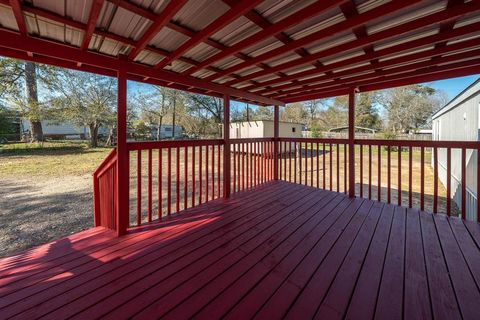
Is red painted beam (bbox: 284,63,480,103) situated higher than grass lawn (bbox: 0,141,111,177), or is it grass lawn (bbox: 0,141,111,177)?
red painted beam (bbox: 284,63,480,103)

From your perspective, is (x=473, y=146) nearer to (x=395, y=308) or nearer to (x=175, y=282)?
(x=395, y=308)

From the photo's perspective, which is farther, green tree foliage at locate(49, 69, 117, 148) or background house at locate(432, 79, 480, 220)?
green tree foliage at locate(49, 69, 117, 148)

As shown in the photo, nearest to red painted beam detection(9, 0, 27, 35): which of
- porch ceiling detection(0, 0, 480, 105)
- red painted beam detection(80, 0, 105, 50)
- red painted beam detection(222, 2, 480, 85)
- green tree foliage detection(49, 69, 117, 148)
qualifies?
porch ceiling detection(0, 0, 480, 105)

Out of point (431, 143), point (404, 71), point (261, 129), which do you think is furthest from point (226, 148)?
point (261, 129)

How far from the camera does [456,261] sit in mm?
1820

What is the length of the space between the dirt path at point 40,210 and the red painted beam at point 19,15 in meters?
3.08

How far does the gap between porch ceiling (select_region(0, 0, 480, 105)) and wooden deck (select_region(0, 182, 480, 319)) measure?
1.91 metres

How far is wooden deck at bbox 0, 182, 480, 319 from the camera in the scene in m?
1.32

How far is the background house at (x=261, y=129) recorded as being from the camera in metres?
14.5

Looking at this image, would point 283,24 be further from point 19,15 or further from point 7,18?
point 7,18

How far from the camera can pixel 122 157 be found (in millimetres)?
2371

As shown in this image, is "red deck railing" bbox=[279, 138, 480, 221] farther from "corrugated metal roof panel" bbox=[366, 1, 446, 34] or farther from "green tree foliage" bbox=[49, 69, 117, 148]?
"green tree foliage" bbox=[49, 69, 117, 148]

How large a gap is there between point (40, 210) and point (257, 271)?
5604mm

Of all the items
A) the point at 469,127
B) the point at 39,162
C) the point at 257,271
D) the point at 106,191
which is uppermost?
A: the point at 469,127
